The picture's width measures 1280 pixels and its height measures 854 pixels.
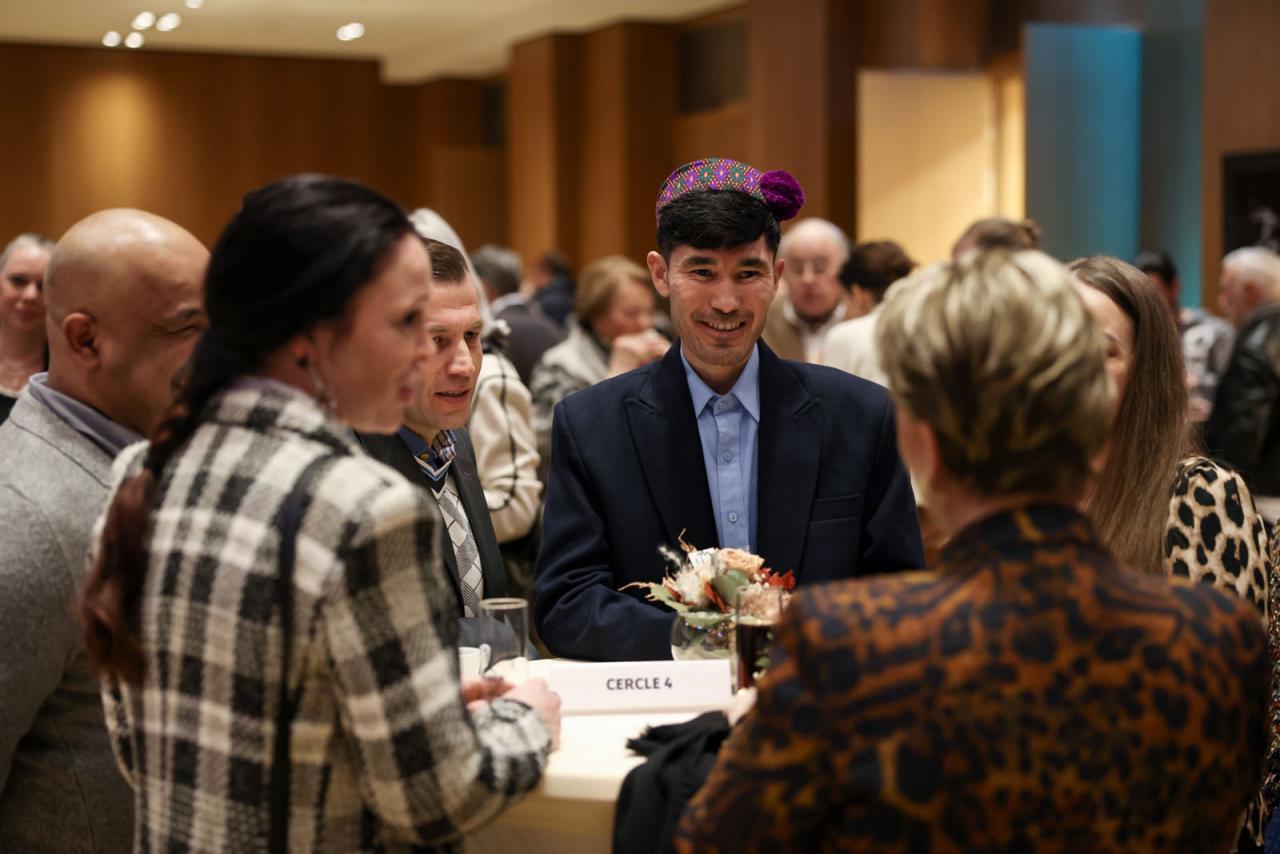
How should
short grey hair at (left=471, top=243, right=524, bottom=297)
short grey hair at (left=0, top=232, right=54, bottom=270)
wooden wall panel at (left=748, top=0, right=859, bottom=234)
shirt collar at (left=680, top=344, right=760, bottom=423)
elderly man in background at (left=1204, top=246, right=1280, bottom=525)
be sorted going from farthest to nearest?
wooden wall panel at (left=748, top=0, right=859, bottom=234) < short grey hair at (left=471, top=243, right=524, bottom=297) < elderly man in background at (left=1204, top=246, right=1280, bottom=525) < short grey hair at (left=0, top=232, right=54, bottom=270) < shirt collar at (left=680, top=344, right=760, bottom=423)

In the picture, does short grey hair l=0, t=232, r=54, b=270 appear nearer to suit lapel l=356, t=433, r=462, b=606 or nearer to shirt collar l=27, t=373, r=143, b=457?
suit lapel l=356, t=433, r=462, b=606

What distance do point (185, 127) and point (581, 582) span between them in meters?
15.1

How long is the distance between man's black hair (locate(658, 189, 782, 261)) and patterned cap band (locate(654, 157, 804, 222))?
11mm

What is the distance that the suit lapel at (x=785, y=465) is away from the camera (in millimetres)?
2533

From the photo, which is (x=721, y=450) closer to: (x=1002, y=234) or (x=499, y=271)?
(x=1002, y=234)

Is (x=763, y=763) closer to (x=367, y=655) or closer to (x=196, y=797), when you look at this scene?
(x=367, y=655)

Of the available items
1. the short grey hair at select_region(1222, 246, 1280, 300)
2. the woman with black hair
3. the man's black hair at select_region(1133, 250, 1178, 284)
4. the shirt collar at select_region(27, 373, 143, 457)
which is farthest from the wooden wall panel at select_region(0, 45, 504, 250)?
the woman with black hair

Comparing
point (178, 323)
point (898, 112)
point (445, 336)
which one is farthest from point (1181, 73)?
point (178, 323)

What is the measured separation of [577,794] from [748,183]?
1243mm

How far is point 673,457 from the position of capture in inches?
103

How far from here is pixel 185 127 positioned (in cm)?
1634

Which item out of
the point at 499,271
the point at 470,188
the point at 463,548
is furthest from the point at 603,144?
the point at 463,548

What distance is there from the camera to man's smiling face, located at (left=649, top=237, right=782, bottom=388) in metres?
2.62

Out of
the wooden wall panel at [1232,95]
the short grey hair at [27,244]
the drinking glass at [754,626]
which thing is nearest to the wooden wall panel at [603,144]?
the wooden wall panel at [1232,95]
